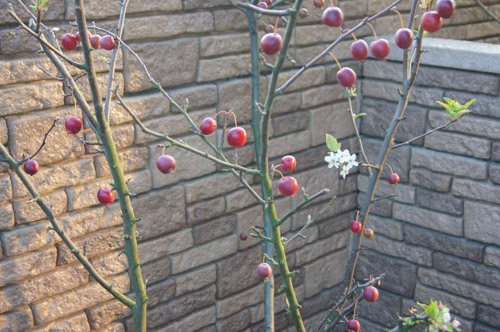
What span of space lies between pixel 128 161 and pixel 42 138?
0.35m

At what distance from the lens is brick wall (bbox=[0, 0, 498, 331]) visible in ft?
6.27

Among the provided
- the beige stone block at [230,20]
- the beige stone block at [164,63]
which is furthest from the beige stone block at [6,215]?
the beige stone block at [230,20]

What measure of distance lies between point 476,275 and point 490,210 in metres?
0.32

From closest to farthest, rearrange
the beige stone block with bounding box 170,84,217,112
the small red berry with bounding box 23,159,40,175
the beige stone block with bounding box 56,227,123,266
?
1. the small red berry with bounding box 23,159,40,175
2. the beige stone block with bounding box 56,227,123,266
3. the beige stone block with bounding box 170,84,217,112

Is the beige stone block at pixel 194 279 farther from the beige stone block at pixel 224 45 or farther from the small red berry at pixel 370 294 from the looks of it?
the beige stone block at pixel 224 45

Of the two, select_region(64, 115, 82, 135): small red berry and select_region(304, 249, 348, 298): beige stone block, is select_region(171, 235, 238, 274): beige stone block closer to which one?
select_region(304, 249, 348, 298): beige stone block

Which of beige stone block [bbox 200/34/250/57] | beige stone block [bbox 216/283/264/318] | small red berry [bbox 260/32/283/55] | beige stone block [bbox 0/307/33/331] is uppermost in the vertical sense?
small red berry [bbox 260/32/283/55]

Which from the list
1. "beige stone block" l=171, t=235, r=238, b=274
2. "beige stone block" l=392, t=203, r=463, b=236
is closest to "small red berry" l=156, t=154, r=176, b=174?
"beige stone block" l=171, t=235, r=238, b=274

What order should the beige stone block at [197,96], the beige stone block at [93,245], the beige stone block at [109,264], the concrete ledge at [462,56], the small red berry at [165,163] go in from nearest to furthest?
the small red berry at [165,163] < the beige stone block at [93,245] < the beige stone block at [109,264] < the beige stone block at [197,96] < the concrete ledge at [462,56]

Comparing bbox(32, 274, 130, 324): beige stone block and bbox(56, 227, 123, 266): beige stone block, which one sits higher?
bbox(56, 227, 123, 266): beige stone block

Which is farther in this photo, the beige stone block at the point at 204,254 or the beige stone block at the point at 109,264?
the beige stone block at the point at 204,254

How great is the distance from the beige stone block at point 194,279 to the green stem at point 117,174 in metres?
0.65

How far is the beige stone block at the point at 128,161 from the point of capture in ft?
6.91

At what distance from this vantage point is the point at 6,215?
1883mm
